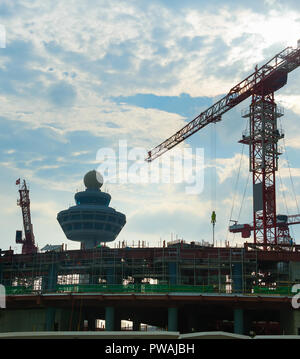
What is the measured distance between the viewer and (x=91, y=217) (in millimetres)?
159250

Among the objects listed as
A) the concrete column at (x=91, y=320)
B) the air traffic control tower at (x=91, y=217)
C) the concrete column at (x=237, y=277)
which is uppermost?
the air traffic control tower at (x=91, y=217)

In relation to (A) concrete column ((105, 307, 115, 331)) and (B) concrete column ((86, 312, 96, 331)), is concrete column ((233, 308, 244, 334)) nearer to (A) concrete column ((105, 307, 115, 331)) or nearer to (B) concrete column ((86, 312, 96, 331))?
(A) concrete column ((105, 307, 115, 331))

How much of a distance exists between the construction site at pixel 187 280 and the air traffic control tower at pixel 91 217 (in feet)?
157

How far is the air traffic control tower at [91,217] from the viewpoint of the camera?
159500 millimetres

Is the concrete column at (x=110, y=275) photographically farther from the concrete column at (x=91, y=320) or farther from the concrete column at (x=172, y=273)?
the concrete column at (x=172, y=273)

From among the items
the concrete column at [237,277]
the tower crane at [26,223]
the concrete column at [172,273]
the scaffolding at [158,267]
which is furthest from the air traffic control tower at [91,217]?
the concrete column at [237,277]

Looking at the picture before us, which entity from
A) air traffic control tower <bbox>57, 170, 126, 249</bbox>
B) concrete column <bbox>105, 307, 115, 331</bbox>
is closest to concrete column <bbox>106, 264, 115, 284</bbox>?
concrete column <bbox>105, 307, 115, 331</bbox>

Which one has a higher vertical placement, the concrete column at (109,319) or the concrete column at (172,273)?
the concrete column at (172,273)

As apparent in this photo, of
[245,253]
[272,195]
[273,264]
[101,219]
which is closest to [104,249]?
[245,253]

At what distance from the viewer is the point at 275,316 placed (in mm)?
82875

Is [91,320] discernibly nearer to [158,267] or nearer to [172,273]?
[158,267]
